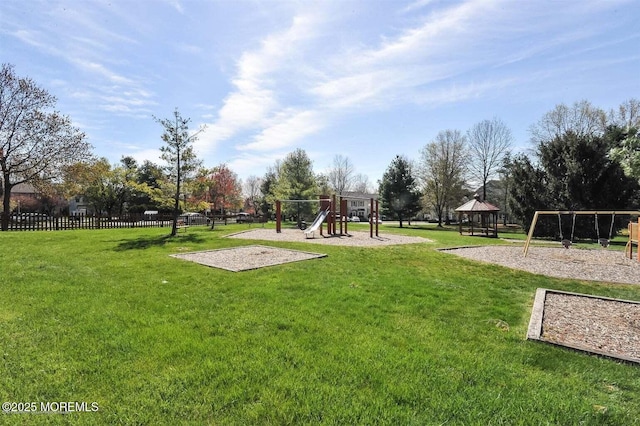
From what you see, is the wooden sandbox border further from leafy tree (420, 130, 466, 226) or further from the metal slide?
leafy tree (420, 130, 466, 226)

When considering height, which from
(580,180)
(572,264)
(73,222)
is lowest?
(572,264)

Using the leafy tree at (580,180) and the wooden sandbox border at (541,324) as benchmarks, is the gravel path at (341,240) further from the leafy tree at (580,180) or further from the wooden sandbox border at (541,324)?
the leafy tree at (580,180)

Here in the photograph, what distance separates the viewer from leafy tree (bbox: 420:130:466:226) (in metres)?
41.8

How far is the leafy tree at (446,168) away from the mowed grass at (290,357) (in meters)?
37.0

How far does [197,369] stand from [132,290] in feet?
11.3

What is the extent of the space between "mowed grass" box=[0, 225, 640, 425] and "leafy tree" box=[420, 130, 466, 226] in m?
37.0

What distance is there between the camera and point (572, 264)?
998cm

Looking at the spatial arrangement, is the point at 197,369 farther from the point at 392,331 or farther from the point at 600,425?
the point at 600,425

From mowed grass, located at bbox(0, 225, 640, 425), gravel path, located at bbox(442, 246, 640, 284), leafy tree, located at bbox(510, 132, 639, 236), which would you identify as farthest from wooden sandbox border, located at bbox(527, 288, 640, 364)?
leafy tree, located at bbox(510, 132, 639, 236)

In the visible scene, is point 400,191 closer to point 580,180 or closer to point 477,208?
point 477,208

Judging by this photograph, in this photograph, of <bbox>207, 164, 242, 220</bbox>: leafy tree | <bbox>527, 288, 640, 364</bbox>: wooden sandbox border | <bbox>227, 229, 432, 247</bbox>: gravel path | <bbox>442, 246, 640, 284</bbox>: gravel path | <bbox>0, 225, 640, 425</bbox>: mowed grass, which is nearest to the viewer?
<bbox>0, 225, 640, 425</bbox>: mowed grass

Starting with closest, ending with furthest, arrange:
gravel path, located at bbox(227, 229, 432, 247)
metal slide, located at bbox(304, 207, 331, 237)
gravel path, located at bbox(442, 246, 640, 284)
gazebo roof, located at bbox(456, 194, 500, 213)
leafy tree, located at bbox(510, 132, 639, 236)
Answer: gravel path, located at bbox(442, 246, 640, 284), gravel path, located at bbox(227, 229, 432, 247), metal slide, located at bbox(304, 207, 331, 237), leafy tree, located at bbox(510, 132, 639, 236), gazebo roof, located at bbox(456, 194, 500, 213)

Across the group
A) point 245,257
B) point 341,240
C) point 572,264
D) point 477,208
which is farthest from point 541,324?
point 477,208

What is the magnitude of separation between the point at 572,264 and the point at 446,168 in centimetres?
3374
